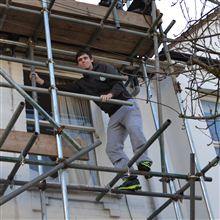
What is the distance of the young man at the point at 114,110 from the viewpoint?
780 cm

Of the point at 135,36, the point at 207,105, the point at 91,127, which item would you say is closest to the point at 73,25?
the point at 135,36

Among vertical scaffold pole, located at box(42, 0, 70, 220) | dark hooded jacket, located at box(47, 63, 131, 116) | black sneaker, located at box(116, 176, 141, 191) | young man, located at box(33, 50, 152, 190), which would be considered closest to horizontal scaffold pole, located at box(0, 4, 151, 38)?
vertical scaffold pole, located at box(42, 0, 70, 220)

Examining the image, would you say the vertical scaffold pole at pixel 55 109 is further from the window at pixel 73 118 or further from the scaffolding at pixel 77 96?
the window at pixel 73 118

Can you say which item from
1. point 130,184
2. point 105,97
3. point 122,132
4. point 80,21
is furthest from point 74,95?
point 80,21

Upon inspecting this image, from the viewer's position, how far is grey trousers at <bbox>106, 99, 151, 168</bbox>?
777 cm

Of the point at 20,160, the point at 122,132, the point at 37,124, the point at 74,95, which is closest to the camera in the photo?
the point at 20,160

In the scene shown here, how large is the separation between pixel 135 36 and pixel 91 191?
2.51 meters

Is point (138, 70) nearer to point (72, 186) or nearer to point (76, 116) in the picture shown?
point (76, 116)

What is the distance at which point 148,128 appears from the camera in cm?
934

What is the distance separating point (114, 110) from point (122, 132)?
1.03ft

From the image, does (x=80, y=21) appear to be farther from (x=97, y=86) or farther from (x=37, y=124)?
(x=37, y=124)

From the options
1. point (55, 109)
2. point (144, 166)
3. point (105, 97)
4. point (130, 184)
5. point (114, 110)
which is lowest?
point (130, 184)

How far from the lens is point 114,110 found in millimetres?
8148

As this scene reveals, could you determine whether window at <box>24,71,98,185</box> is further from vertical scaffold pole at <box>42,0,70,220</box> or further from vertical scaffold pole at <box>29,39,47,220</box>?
vertical scaffold pole at <box>42,0,70,220</box>
